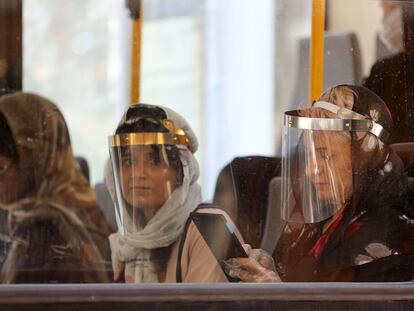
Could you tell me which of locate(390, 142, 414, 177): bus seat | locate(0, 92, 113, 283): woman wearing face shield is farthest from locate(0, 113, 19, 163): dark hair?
locate(390, 142, 414, 177): bus seat

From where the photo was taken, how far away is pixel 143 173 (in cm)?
226

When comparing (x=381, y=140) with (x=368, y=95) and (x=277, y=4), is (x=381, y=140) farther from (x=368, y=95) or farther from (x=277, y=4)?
(x=277, y=4)

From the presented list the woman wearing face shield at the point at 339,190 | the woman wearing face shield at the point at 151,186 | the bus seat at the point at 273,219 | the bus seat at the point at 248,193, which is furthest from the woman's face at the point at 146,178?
the woman wearing face shield at the point at 339,190

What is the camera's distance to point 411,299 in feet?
5.26

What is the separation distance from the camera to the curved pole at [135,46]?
2760 millimetres

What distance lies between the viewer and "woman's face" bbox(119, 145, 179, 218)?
88.5 inches

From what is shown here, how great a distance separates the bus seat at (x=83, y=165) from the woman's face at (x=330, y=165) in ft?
3.98

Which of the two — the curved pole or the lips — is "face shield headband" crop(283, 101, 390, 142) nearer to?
the lips

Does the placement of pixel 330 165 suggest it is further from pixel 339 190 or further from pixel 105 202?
pixel 105 202

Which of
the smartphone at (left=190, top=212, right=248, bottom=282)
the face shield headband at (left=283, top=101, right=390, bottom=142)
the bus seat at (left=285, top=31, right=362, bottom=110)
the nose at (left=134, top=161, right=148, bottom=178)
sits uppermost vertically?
the bus seat at (left=285, top=31, right=362, bottom=110)

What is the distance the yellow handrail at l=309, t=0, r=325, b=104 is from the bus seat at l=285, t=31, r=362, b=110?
2 centimetres

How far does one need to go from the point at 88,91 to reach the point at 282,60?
1.85 m

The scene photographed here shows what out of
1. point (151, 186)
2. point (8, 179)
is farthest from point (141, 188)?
point (8, 179)

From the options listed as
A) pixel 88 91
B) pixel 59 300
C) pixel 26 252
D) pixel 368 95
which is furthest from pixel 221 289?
pixel 88 91
